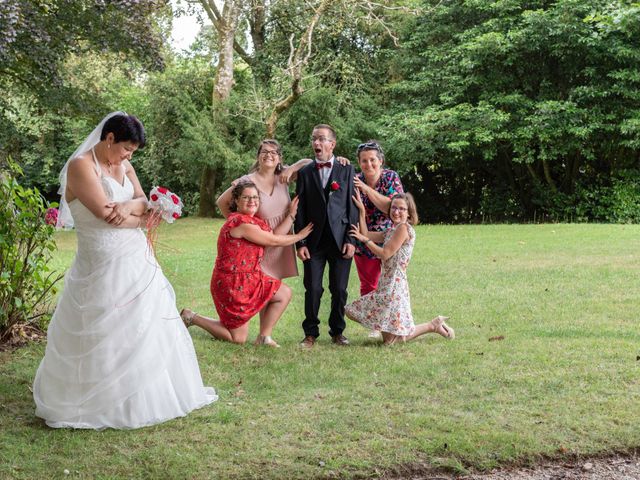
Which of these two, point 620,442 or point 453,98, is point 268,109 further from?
point 620,442

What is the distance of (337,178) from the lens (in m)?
6.69

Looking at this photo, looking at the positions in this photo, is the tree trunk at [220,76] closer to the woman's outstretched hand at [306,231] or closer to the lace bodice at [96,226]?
the woman's outstretched hand at [306,231]

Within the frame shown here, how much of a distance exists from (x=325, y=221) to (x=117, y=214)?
226 cm

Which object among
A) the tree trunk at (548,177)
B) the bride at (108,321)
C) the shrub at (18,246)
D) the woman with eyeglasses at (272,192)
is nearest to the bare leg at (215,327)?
the woman with eyeglasses at (272,192)

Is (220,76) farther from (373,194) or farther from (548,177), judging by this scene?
(373,194)

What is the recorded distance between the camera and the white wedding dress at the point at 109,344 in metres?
4.73

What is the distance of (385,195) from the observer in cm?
701

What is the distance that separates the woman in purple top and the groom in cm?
22

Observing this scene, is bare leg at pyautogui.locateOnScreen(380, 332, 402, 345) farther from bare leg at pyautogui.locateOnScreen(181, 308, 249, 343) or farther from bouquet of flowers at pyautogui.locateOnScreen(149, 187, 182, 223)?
bouquet of flowers at pyautogui.locateOnScreen(149, 187, 182, 223)

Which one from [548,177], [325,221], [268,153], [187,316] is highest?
[548,177]

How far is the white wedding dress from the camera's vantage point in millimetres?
4734

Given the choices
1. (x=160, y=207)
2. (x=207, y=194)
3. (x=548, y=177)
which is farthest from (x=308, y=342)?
(x=207, y=194)

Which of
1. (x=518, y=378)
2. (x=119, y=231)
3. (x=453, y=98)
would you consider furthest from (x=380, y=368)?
(x=453, y=98)

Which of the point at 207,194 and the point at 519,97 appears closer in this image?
the point at 519,97
